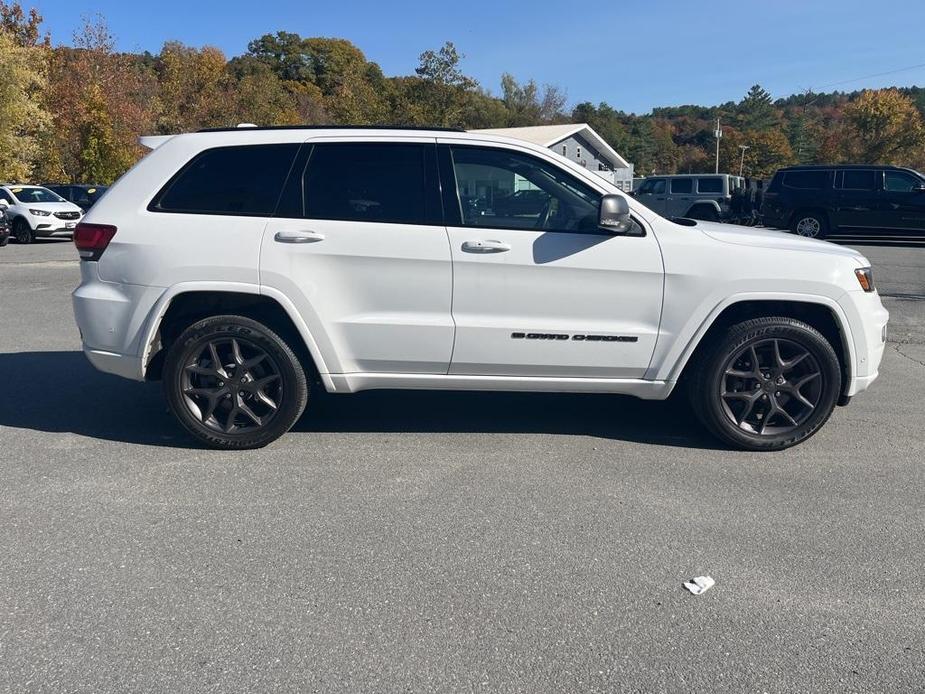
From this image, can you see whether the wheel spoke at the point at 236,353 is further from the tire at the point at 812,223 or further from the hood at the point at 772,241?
the tire at the point at 812,223

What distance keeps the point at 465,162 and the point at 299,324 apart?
1.38m

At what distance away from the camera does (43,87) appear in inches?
1372

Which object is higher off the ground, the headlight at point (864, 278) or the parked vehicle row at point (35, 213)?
the parked vehicle row at point (35, 213)

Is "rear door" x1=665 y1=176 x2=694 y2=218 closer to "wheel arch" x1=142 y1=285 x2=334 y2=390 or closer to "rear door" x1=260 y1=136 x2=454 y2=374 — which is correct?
"rear door" x1=260 y1=136 x2=454 y2=374

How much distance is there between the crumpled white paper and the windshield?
22.3 meters

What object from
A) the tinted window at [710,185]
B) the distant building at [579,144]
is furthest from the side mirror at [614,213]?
the distant building at [579,144]

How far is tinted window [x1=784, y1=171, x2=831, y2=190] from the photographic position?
64.0 ft

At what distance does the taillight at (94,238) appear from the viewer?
4.58 meters

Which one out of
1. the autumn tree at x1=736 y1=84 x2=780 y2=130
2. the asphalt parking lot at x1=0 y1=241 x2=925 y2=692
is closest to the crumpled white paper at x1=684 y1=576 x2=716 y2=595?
the asphalt parking lot at x1=0 y1=241 x2=925 y2=692

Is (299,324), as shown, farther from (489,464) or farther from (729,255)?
(729,255)

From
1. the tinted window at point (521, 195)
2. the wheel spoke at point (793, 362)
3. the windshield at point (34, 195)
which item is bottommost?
the wheel spoke at point (793, 362)

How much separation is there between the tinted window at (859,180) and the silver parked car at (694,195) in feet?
19.0

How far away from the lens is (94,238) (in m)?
4.59

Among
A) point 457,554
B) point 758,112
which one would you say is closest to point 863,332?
point 457,554
